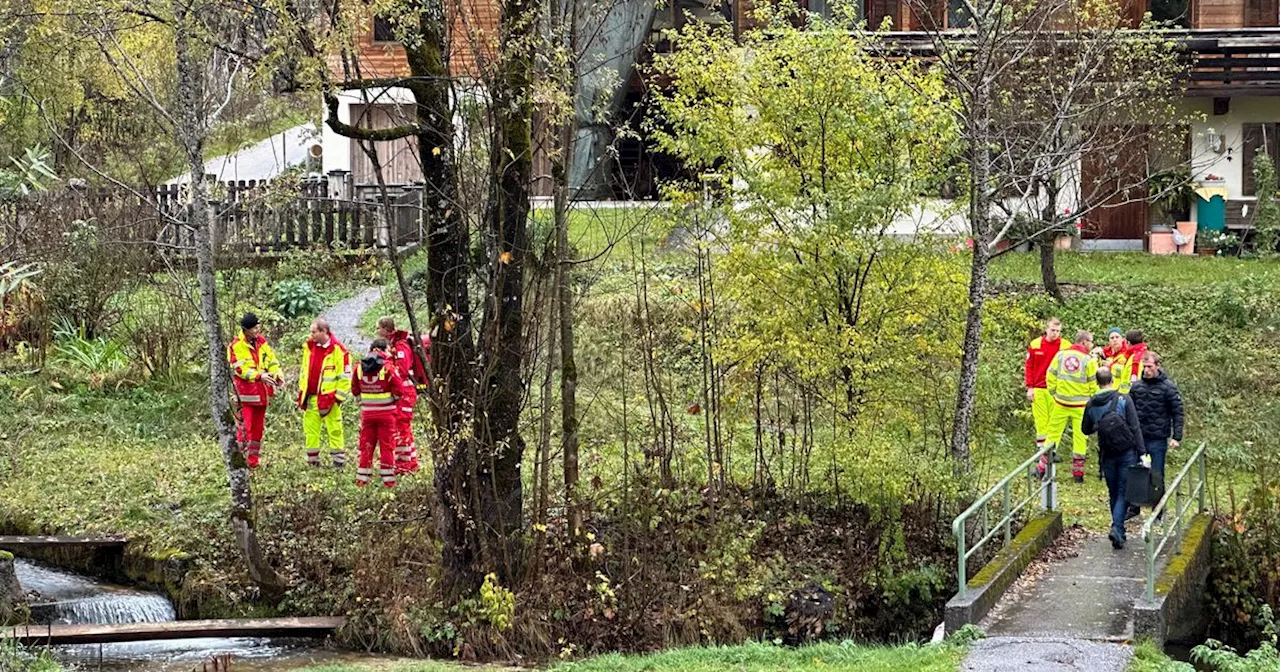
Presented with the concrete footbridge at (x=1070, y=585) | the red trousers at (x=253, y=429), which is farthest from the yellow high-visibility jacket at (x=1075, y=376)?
the red trousers at (x=253, y=429)

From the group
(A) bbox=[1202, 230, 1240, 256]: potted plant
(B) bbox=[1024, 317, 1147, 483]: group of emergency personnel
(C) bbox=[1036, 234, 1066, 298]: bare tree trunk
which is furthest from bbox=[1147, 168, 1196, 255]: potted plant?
(B) bbox=[1024, 317, 1147, 483]: group of emergency personnel

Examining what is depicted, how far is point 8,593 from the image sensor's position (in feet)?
44.5

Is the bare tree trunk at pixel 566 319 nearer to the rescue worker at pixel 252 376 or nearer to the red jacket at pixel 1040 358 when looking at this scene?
the rescue worker at pixel 252 376

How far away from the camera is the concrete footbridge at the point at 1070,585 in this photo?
10.9 meters

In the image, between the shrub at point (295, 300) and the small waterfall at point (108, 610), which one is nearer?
the small waterfall at point (108, 610)

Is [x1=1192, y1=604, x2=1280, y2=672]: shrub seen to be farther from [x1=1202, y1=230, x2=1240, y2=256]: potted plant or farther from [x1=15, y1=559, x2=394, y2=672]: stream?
[x1=1202, y1=230, x2=1240, y2=256]: potted plant

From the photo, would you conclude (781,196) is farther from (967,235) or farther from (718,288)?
(967,235)

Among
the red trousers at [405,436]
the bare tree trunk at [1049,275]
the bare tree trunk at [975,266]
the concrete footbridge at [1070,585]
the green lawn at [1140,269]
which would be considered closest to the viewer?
the concrete footbridge at [1070,585]

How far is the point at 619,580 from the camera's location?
1400 centimetres

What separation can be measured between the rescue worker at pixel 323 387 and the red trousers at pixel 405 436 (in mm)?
806

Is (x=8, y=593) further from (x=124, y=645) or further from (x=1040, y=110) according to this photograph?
(x=1040, y=110)

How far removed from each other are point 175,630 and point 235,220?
1388 cm

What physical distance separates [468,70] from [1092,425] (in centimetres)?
682

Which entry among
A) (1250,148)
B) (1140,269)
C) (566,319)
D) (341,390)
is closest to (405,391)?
(341,390)
